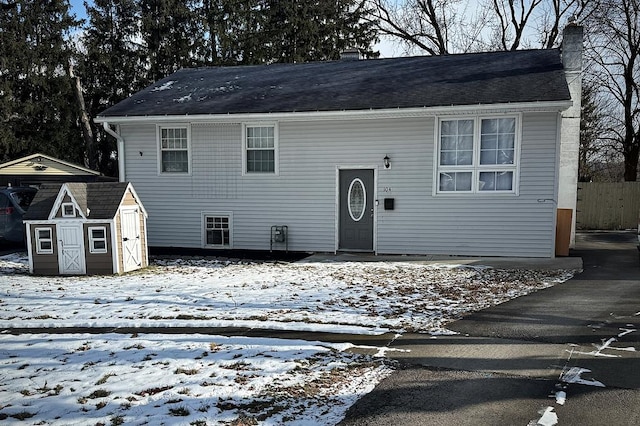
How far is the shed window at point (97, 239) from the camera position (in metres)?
8.84

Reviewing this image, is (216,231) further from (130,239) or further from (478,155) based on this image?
(478,155)

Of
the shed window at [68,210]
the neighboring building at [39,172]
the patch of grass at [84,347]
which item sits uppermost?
the neighboring building at [39,172]

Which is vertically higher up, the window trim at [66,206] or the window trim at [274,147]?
the window trim at [274,147]

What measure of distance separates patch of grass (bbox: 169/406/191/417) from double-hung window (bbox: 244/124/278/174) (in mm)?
8498

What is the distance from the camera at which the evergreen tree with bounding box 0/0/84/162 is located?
2514 centimetres

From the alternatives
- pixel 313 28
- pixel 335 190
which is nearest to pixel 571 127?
pixel 335 190

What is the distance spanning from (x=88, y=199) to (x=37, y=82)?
2156 cm

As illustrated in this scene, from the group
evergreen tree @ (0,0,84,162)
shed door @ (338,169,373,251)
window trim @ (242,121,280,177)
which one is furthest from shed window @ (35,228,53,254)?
evergreen tree @ (0,0,84,162)

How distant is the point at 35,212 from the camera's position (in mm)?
8844

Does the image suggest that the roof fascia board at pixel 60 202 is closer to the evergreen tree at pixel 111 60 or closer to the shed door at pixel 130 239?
the shed door at pixel 130 239

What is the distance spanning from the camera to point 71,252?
8945 millimetres

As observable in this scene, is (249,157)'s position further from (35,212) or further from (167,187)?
(35,212)

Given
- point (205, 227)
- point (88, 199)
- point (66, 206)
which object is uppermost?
point (88, 199)

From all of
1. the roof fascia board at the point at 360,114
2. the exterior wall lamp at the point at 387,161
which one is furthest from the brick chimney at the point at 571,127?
the exterior wall lamp at the point at 387,161
